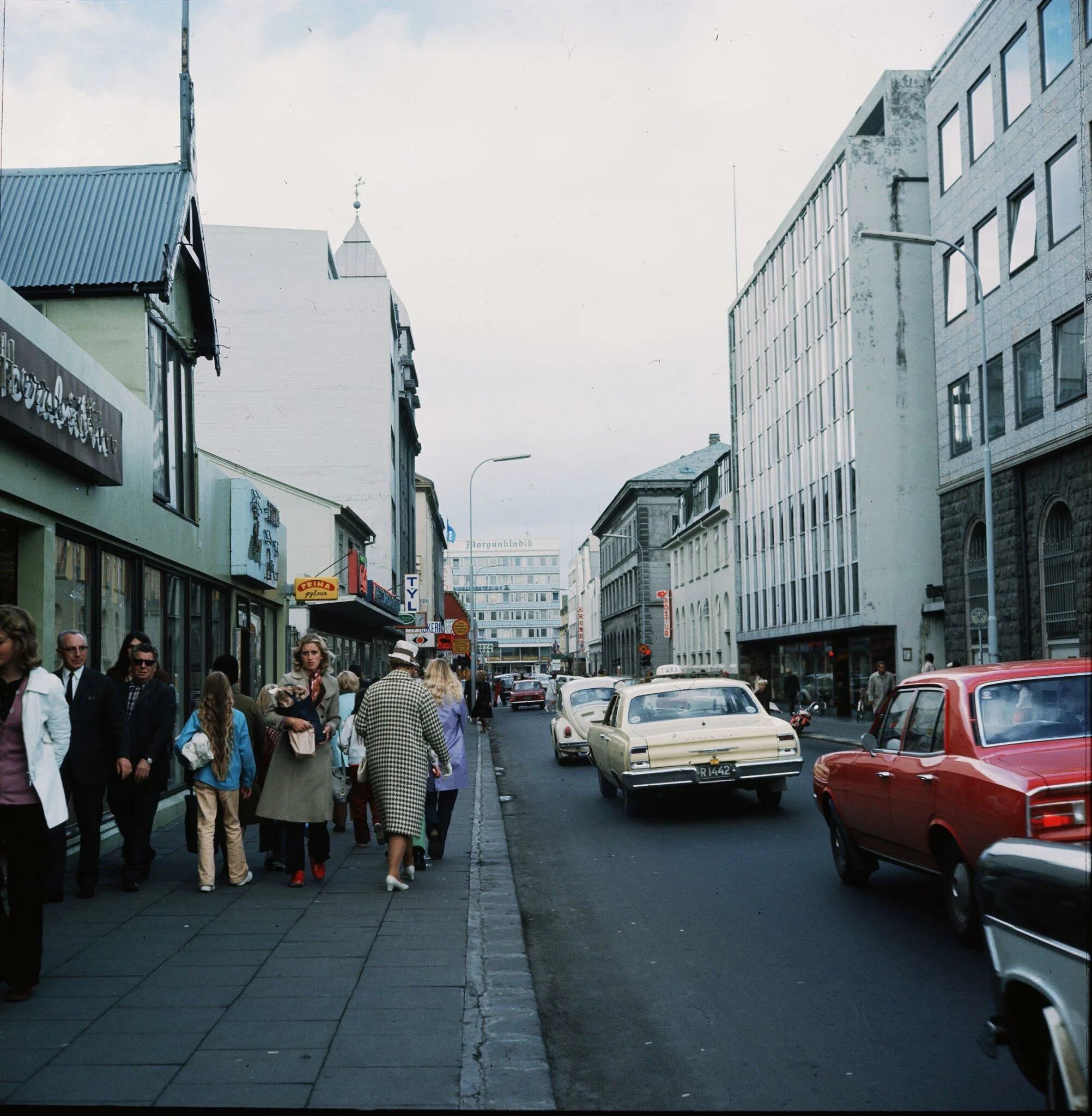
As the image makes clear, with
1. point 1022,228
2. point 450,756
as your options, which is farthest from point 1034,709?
point 1022,228

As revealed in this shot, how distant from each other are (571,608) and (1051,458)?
5073 inches

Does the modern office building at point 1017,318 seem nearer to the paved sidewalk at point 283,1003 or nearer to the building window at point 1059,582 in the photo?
the building window at point 1059,582

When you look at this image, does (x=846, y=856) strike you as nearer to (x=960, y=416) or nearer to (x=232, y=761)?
(x=232, y=761)

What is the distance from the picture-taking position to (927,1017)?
5.79 metres

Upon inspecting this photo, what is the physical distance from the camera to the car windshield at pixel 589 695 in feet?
78.5

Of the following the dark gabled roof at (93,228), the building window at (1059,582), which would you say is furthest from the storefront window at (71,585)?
the building window at (1059,582)

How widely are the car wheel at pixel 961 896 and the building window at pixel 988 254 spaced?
22.7 m

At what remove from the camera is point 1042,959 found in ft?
11.3

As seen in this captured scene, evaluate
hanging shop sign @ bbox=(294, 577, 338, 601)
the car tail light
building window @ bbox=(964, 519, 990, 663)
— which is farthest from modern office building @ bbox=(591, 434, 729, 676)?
the car tail light

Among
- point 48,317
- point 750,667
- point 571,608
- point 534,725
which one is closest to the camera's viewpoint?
point 48,317

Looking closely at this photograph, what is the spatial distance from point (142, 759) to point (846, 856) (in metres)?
5.30

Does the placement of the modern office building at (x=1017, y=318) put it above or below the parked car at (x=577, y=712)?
above

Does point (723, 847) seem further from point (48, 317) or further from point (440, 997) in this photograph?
point (48, 317)

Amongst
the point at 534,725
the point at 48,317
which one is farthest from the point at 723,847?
the point at 534,725
